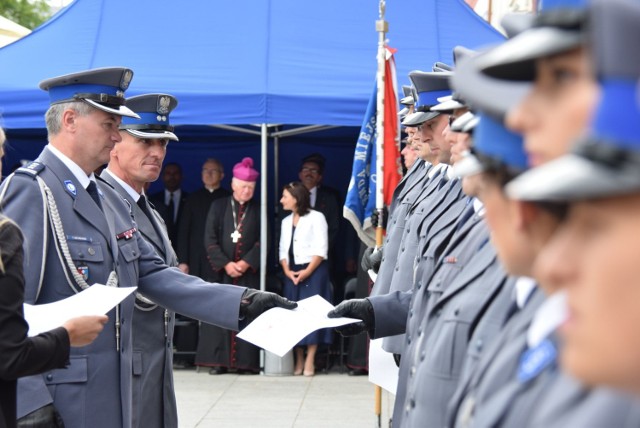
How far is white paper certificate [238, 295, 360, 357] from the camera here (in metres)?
4.45

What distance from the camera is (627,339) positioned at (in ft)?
3.67

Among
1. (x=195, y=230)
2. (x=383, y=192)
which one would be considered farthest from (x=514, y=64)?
(x=195, y=230)

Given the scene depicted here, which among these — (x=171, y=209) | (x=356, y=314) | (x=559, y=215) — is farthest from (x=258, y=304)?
(x=171, y=209)

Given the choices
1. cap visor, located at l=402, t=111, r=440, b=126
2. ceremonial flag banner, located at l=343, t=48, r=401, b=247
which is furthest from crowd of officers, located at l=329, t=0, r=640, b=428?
ceremonial flag banner, located at l=343, t=48, r=401, b=247

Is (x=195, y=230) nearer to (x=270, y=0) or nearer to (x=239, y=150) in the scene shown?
(x=239, y=150)

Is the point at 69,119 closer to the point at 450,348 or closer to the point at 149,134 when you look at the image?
the point at 149,134

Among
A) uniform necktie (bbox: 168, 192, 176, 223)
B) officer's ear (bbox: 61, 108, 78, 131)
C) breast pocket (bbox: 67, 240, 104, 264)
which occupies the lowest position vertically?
uniform necktie (bbox: 168, 192, 176, 223)

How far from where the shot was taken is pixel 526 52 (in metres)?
1.41

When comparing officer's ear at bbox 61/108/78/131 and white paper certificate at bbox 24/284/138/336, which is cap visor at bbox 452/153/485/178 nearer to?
white paper certificate at bbox 24/284/138/336

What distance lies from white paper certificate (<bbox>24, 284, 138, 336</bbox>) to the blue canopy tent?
538 cm

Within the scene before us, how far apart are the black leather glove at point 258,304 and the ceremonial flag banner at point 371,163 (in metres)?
3.25

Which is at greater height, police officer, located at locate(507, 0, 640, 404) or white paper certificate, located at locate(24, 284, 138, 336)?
police officer, located at locate(507, 0, 640, 404)

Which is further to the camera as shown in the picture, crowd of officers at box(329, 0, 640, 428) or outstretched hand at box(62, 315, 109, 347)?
outstretched hand at box(62, 315, 109, 347)

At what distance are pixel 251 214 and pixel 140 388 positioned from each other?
5644 millimetres
